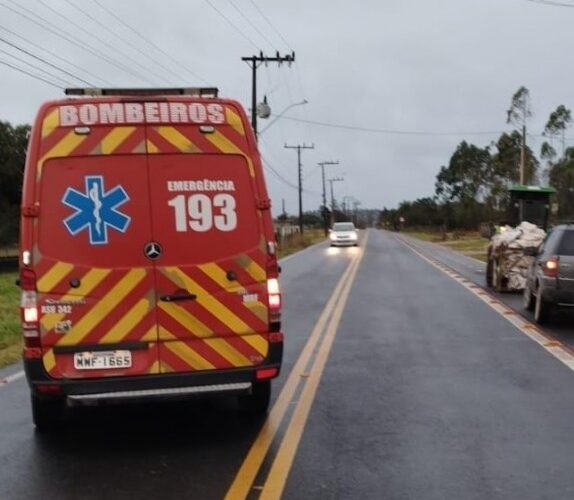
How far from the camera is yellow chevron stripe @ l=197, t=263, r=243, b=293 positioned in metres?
5.75

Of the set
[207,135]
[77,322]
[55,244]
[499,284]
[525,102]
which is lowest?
[499,284]

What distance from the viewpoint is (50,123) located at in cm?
561

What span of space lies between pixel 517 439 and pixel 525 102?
2441 inches

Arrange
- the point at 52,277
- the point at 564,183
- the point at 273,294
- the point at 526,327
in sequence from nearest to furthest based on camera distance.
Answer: the point at 52,277 → the point at 273,294 → the point at 526,327 → the point at 564,183

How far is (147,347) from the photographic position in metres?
5.66

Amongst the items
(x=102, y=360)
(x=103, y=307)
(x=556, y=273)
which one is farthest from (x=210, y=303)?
(x=556, y=273)

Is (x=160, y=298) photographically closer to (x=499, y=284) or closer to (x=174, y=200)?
(x=174, y=200)

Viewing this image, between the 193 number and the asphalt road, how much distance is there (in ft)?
5.45

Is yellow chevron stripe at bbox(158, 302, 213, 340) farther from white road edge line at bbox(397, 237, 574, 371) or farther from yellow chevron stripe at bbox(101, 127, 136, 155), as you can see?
white road edge line at bbox(397, 237, 574, 371)

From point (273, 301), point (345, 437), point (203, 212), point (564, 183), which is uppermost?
point (564, 183)

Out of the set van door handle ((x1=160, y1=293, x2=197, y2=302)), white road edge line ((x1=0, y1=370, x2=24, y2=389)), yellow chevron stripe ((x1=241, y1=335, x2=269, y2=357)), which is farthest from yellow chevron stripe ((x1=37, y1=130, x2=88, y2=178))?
white road edge line ((x1=0, y1=370, x2=24, y2=389))

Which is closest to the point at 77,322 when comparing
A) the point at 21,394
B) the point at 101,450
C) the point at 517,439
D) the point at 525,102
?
the point at 101,450

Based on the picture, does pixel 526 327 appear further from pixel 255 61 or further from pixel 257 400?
pixel 255 61

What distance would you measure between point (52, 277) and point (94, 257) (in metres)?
0.32
